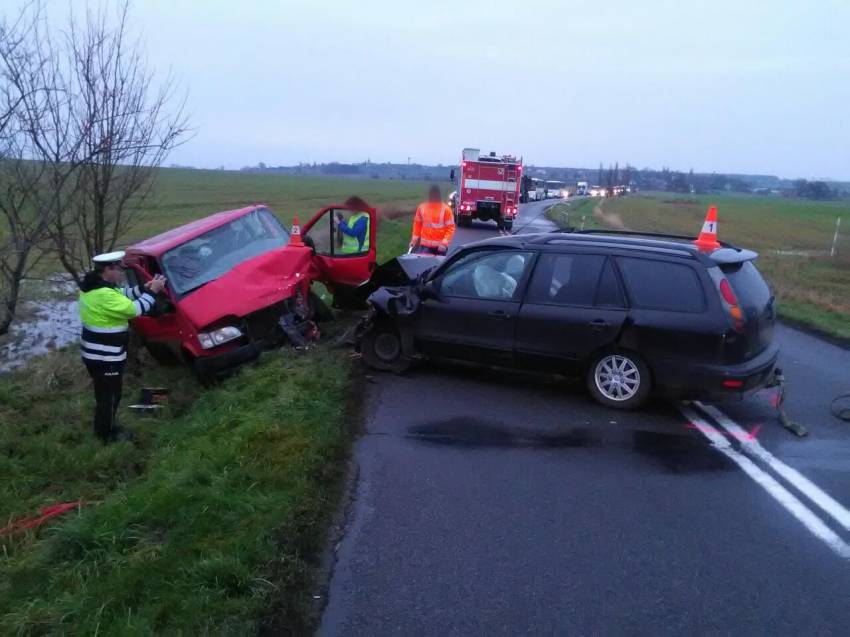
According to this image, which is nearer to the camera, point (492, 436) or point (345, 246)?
point (492, 436)

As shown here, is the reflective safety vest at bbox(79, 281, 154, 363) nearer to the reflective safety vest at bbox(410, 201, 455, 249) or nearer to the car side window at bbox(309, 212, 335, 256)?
the car side window at bbox(309, 212, 335, 256)

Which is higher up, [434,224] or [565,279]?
[565,279]

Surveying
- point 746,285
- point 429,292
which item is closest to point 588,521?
point 746,285

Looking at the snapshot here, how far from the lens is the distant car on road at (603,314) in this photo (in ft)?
20.9

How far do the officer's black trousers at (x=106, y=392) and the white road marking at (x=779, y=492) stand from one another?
5.17m

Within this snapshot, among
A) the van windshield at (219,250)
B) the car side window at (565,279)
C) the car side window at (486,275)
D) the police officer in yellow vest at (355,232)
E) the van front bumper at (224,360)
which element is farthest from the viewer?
the police officer in yellow vest at (355,232)

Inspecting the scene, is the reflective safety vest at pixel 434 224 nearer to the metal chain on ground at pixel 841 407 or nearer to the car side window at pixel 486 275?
the car side window at pixel 486 275

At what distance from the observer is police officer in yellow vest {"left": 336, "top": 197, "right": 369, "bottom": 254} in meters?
10.4

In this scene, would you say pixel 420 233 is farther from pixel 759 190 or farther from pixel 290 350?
pixel 759 190


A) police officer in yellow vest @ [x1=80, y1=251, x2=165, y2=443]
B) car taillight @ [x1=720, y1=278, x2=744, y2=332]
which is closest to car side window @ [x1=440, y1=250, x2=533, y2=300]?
car taillight @ [x1=720, y1=278, x2=744, y2=332]

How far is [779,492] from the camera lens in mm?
5102

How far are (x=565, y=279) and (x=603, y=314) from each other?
1.76ft

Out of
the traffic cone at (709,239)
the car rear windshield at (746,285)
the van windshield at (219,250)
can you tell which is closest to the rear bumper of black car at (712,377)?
the car rear windshield at (746,285)

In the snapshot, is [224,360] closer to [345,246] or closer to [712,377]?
[345,246]
